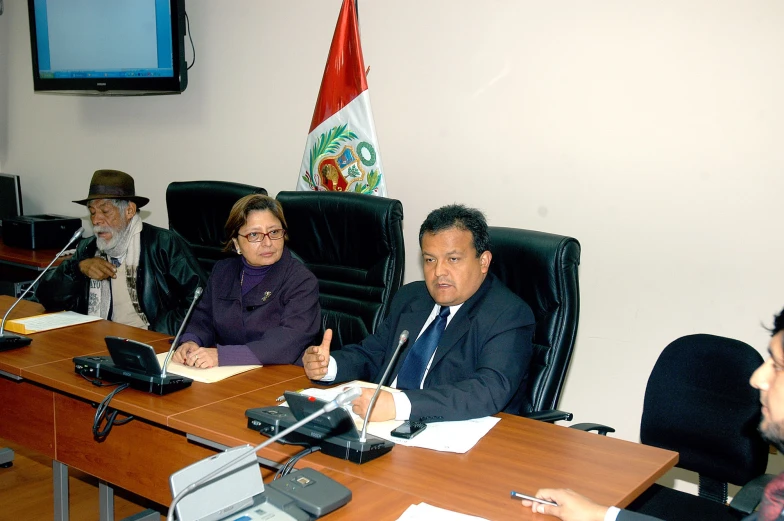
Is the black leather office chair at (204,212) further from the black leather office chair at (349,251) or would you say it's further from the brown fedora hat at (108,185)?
the black leather office chair at (349,251)

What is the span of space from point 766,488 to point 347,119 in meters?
2.55

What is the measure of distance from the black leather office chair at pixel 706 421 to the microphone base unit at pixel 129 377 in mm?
1311

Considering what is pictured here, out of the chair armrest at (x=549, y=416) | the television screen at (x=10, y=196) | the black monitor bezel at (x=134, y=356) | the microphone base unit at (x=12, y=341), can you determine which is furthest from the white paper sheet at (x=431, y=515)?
the television screen at (x=10, y=196)

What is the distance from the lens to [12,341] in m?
2.60

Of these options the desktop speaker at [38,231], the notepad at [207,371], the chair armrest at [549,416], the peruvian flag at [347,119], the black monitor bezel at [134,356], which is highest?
the peruvian flag at [347,119]

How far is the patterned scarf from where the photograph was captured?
327 cm

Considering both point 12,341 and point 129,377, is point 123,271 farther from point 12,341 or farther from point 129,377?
point 129,377

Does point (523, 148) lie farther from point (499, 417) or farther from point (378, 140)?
point (499, 417)

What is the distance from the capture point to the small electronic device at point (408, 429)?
1870mm

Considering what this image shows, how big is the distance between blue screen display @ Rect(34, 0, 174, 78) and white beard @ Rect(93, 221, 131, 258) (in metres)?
1.22

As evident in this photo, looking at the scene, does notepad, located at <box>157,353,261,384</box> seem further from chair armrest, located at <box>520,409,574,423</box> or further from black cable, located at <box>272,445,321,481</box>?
chair armrest, located at <box>520,409,574,423</box>

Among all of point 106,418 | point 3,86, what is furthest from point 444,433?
point 3,86

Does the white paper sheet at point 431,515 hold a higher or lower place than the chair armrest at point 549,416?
higher

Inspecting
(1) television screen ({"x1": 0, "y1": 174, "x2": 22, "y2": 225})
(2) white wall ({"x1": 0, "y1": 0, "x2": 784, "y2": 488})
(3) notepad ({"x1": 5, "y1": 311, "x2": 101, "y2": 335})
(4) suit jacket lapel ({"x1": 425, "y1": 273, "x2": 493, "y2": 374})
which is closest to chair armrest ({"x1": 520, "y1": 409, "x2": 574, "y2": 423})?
(4) suit jacket lapel ({"x1": 425, "y1": 273, "x2": 493, "y2": 374})
